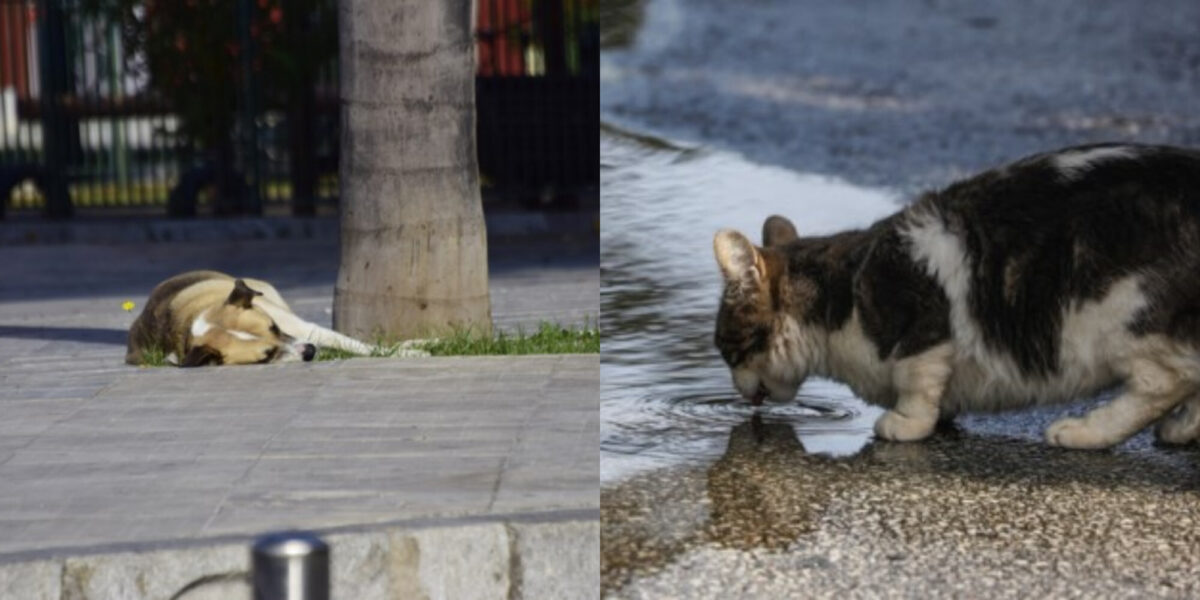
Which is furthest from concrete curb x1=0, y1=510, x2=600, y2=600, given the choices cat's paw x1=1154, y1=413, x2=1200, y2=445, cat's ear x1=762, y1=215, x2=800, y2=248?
cat's paw x1=1154, y1=413, x2=1200, y2=445

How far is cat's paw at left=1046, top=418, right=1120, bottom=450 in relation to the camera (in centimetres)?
611

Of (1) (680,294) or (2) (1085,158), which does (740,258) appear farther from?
(1) (680,294)

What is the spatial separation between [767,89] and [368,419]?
29.0 feet

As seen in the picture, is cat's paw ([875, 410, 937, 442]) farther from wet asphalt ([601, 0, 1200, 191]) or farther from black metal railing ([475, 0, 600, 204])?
black metal railing ([475, 0, 600, 204])

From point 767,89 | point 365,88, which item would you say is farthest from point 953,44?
point 365,88

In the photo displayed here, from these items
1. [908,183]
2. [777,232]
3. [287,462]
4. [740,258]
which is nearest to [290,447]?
[287,462]

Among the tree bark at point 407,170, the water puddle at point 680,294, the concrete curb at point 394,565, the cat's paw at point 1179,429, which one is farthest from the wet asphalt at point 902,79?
the concrete curb at point 394,565

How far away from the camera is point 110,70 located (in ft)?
54.2

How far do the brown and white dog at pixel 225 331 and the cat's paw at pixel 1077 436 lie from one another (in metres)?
3.22

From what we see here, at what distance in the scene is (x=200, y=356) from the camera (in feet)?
27.0

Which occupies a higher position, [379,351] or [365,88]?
[365,88]

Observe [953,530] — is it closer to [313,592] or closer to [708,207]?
[313,592]

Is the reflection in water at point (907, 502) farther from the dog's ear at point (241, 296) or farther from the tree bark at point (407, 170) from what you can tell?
the dog's ear at point (241, 296)

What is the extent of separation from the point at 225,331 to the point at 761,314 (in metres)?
2.75
